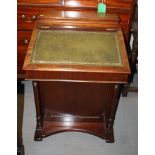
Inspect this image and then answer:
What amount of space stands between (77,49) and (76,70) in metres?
0.20

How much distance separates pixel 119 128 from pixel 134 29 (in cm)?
83

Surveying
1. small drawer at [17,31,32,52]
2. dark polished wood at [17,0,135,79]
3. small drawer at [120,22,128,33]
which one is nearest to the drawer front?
dark polished wood at [17,0,135,79]

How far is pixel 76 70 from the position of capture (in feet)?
4.71

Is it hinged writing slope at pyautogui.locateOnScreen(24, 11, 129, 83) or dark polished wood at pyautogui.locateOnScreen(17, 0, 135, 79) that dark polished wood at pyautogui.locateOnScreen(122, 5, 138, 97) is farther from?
hinged writing slope at pyautogui.locateOnScreen(24, 11, 129, 83)

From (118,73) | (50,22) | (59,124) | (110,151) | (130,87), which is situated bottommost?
(110,151)

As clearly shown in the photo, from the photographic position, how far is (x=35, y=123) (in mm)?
2107

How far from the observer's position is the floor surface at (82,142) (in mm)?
1906

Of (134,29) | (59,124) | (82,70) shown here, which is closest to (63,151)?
(59,124)

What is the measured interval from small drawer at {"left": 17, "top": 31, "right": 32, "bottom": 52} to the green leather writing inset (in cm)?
38

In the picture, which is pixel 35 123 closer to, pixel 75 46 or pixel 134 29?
pixel 75 46

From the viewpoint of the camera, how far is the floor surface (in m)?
1.91

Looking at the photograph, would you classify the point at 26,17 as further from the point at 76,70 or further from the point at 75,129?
the point at 75,129

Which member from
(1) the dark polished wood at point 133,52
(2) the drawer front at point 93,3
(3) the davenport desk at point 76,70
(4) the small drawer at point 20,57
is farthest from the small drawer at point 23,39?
(1) the dark polished wood at point 133,52

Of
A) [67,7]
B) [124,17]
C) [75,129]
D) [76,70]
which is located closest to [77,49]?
[76,70]
